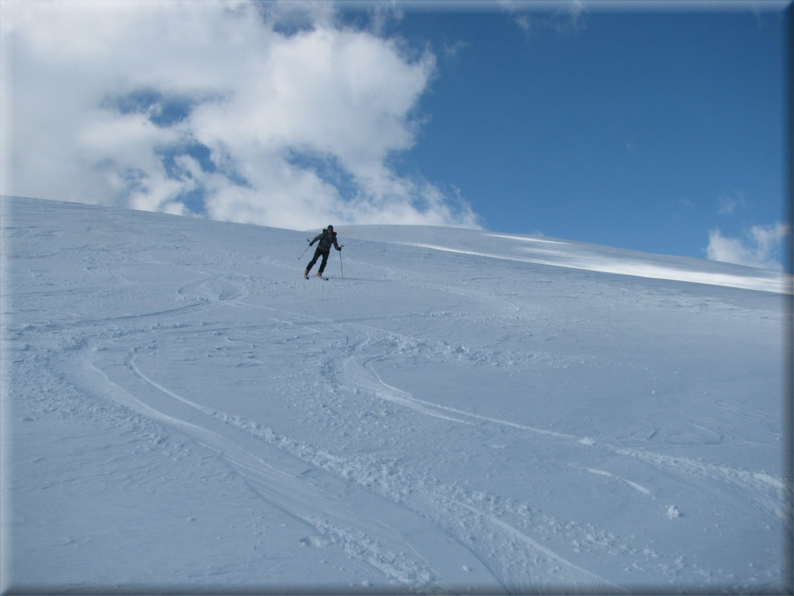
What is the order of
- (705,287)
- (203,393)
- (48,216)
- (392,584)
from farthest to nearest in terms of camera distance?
(48,216)
(705,287)
(203,393)
(392,584)

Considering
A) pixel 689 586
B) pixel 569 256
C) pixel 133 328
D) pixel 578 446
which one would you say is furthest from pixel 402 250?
pixel 689 586

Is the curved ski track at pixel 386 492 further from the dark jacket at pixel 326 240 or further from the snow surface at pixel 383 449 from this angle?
the dark jacket at pixel 326 240

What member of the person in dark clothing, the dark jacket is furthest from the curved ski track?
the dark jacket

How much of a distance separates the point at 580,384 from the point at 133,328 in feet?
19.6

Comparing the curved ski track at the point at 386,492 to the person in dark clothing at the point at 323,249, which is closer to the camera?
the curved ski track at the point at 386,492

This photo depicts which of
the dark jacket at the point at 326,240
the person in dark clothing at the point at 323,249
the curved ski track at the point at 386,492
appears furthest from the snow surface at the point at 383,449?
the dark jacket at the point at 326,240

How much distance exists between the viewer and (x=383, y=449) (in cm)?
415

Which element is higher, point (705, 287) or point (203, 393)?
point (705, 287)

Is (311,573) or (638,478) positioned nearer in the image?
(311,573)

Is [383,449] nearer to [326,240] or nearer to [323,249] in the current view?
[323,249]

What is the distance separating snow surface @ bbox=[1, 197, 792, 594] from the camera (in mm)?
2912

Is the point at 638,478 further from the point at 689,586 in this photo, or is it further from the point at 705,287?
the point at 705,287

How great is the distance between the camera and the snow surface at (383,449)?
291 cm

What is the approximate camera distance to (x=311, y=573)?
110 inches
